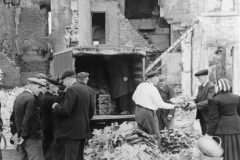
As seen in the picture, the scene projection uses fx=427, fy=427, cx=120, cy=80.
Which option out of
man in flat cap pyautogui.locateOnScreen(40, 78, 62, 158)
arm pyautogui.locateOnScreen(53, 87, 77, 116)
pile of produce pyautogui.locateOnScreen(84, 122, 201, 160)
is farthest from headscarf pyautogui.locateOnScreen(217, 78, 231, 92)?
man in flat cap pyautogui.locateOnScreen(40, 78, 62, 158)

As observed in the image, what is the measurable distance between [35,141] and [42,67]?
21445 mm

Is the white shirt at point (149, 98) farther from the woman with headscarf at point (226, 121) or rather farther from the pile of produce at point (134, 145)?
the woman with headscarf at point (226, 121)

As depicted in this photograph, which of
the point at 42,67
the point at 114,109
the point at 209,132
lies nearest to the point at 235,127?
the point at 209,132

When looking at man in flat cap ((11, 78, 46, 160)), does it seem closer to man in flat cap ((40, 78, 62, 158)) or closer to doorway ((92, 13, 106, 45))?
man in flat cap ((40, 78, 62, 158))

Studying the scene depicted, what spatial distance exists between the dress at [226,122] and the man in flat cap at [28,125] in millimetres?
3203

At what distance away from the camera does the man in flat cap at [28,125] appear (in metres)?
7.84

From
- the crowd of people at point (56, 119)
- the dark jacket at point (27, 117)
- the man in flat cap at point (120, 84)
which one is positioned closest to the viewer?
the crowd of people at point (56, 119)

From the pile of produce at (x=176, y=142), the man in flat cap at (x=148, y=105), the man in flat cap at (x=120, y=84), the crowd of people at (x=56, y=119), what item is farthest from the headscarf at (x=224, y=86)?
the man in flat cap at (x=120, y=84)

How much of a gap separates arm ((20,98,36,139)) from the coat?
16.2 ft

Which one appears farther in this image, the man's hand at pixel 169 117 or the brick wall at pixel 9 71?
the brick wall at pixel 9 71

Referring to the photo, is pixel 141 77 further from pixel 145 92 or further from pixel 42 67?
pixel 42 67

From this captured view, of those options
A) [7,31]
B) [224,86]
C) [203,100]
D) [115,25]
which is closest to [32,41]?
[7,31]

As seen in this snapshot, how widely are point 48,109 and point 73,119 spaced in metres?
1.37

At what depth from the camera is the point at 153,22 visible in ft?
89.9
